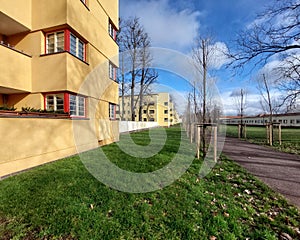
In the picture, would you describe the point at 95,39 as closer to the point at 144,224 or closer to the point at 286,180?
the point at 144,224

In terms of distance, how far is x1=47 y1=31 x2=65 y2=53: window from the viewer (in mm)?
7777

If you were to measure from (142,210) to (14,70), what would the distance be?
26.4ft

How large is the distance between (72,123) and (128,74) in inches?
775

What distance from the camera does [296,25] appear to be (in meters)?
8.80

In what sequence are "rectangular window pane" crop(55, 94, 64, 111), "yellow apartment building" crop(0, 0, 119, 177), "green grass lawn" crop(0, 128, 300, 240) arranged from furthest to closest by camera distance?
"rectangular window pane" crop(55, 94, 64, 111), "yellow apartment building" crop(0, 0, 119, 177), "green grass lawn" crop(0, 128, 300, 240)

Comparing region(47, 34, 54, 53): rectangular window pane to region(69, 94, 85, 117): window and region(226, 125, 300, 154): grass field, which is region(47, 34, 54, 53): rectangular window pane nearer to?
region(69, 94, 85, 117): window

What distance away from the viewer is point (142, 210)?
3.28 m

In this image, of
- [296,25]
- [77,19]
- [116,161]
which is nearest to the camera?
[116,161]

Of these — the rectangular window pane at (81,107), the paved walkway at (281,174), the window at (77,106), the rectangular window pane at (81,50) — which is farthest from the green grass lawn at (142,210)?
the rectangular window pane at (81,50)

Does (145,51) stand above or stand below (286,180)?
above

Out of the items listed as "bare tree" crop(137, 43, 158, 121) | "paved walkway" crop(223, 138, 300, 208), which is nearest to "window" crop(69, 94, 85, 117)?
"paved walkway" crop(223, 138, 300, 208)

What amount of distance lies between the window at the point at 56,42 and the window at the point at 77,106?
95.4 inches

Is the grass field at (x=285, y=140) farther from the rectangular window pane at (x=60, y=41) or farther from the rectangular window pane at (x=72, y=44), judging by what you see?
the rectangular window pane at (x=60, y=41)

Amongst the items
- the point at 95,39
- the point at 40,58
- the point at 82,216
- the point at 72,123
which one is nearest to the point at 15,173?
the point at 72,123
